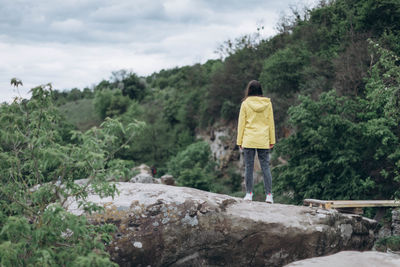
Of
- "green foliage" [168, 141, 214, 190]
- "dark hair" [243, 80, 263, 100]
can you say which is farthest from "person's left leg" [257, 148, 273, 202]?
"green foliage" [168, 141, 214, 190]

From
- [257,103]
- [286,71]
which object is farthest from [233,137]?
[257,103]

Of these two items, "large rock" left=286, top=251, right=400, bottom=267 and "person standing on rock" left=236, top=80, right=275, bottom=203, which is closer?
"large rock" left=286, top=251, right=400, bottom=267

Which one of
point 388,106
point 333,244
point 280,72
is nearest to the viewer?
point 333,244

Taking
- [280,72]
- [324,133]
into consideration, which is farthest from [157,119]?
[324,133]

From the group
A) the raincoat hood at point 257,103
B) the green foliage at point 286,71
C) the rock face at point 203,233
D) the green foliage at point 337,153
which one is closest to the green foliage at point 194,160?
the green foliage at point 286,71

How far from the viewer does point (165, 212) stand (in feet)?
20.9

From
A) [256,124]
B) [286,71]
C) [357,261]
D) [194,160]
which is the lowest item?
[194,160]

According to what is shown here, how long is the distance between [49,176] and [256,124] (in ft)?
13.4

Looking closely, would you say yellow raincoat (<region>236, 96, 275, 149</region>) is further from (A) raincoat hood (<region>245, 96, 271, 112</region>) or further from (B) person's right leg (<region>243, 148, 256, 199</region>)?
(B) person's right leg (<region>243, 148, 256, 199</region>)

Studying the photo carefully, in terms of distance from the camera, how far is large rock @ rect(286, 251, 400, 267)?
4.64 metres

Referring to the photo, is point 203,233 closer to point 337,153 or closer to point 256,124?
point 256,124

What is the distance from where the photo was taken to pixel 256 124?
7441 mm

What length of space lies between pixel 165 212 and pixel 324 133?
8296mm

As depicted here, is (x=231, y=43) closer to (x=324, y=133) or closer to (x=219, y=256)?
(x=324, y=133)
